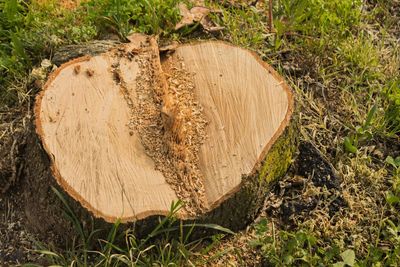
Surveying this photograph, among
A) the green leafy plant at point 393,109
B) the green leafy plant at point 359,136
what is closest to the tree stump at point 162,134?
the green leafy plant at point 359,136

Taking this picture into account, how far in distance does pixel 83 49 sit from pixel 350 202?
1.67 meters

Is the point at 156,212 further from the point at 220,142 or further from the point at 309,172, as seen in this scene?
the point at 309,172

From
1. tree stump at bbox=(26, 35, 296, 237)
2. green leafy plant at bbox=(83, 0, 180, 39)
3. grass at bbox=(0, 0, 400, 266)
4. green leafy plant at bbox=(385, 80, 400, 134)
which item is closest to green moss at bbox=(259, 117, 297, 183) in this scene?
tree stump at bbox=(26, 35, 296, 237)

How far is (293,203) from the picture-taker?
2.73 meters

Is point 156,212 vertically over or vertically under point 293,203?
over

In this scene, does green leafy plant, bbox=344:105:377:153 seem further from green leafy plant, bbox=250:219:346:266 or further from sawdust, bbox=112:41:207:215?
sawdust, bbox=112:41:207:215

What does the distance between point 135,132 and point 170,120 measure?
17 centimetres

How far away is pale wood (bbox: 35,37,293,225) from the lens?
2229 millimetres

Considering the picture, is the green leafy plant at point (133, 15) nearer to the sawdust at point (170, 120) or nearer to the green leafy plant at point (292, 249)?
the sawdust at point (170, 120)

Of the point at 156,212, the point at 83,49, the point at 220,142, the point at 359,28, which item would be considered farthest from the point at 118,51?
the point at 359,28

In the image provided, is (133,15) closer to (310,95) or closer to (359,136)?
(310,95)

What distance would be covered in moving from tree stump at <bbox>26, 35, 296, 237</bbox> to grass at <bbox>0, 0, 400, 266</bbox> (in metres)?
0.16

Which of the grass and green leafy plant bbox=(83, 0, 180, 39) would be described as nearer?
the grass

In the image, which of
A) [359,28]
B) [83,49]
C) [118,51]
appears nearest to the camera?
[118,51]
